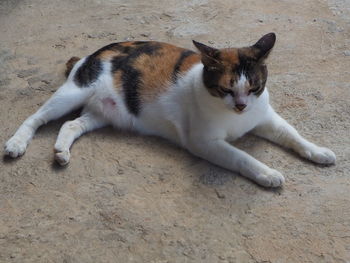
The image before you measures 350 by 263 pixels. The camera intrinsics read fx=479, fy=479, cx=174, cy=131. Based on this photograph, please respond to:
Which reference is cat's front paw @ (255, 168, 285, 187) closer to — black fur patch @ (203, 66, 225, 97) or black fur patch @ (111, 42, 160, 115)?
black fur patch @ (203, 66, 225, 97)

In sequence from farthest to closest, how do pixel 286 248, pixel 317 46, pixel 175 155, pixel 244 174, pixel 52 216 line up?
pixel 317 46 < pixel 175 155 < pixel 244 174 < pixel 52 216 < pixel 286 248

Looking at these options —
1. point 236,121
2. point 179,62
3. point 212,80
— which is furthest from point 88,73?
point 236,121

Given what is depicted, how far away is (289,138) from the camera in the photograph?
9.16 ft

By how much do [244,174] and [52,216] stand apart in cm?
103

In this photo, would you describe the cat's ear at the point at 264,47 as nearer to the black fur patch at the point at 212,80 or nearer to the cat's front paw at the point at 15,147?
the black fur patch at the point at 212,80

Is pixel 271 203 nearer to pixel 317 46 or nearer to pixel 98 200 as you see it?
pixel 98 200

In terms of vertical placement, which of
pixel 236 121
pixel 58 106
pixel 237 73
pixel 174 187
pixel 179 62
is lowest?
pixel 174 187

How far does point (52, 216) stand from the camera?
7.93 ft

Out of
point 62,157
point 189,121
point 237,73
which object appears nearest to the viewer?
point 237,73

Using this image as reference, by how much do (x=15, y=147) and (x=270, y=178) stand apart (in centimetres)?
145

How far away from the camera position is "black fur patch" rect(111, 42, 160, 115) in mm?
2984

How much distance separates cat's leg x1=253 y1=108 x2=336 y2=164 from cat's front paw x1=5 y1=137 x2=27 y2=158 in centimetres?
139

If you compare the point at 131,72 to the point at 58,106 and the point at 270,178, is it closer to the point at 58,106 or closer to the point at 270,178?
the point at 58,106

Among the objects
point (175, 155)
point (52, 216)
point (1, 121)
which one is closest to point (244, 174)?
point (175, 155)
